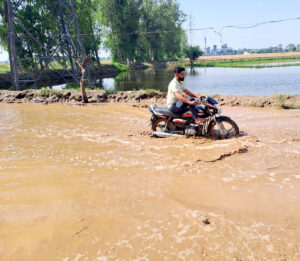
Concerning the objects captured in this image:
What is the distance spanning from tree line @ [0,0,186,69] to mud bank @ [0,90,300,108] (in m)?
2.89

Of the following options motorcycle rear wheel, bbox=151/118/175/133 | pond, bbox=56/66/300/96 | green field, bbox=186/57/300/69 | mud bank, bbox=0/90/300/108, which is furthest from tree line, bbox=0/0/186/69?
green field, bbox=186/57/300/69

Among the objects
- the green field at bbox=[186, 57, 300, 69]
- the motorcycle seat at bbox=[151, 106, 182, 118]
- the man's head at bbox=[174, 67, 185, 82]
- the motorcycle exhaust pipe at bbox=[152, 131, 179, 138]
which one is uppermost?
the green field at bbox=[186, 57, 300, 69]

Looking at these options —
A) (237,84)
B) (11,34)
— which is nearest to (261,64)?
(237,84)

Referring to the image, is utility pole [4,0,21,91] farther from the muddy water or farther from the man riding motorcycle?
the man riding motorcycle

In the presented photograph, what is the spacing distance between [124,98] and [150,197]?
10282 millimetres

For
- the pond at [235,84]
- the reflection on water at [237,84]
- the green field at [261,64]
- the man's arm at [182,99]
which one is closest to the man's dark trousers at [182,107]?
the man's arm at [182,99]

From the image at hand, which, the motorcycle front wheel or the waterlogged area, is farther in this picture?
the waterlogged area

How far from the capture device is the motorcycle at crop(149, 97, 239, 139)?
19.9 ft

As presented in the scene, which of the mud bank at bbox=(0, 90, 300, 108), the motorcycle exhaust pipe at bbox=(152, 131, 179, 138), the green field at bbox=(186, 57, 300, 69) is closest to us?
the motorcycle exhaust pipe at bbox=(152, 131, 179, 138)

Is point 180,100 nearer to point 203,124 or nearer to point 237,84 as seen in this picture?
point 203,124

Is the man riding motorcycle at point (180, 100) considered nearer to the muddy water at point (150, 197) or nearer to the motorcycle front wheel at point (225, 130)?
the motorcycle front wheel at point (225, 130)

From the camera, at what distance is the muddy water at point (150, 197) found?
108 inches

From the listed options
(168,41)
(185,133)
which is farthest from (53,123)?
(168,41)

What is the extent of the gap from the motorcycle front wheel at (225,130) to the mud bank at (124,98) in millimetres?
5040
